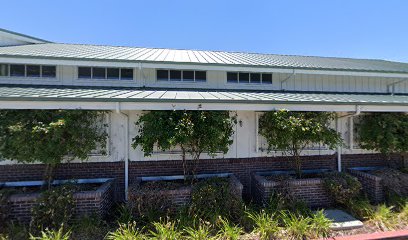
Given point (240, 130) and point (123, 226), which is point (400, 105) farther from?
point (123, 226)

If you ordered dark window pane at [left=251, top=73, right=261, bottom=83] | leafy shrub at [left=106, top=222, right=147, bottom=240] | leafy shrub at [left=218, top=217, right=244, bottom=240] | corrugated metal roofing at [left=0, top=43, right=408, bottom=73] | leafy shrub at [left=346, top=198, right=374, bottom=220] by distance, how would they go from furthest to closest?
1. dark window pane at [left=251, top=73, right=261, bottom=83]
2. corrugated metal roofing at [left=0, top=43, right=408, bottom=73]
3. leafy shrub at [left=346, top=198, right=374, bottom=220]
4. leafy shrub at [left=218, top=217, right=244, bottom=240]
5. leafy shrub at [left=106, top=222, right=147, bottom=240]

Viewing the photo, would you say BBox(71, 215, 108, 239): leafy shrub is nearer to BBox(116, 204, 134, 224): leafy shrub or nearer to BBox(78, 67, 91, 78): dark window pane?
BBox(116, 204, 134, 224): leafy shrub

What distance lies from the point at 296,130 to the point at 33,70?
9158 mm

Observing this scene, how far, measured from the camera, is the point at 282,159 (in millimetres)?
7117

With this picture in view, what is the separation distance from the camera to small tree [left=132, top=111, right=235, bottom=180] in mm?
5160

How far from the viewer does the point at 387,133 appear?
6676mm

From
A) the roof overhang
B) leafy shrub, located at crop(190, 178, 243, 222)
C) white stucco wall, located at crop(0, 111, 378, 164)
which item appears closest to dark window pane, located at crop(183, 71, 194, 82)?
white stucco wall, located at crop(0, 111, 378, 164)

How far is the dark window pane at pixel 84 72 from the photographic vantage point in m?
7.91

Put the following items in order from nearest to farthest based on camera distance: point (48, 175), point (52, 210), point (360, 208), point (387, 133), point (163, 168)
A: point (52, 210) < point (360, 208) < point (48, 175) < point (163, 168) < point (387, 133)

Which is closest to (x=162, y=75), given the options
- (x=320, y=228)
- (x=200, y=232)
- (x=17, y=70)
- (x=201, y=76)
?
(x=201, y=76)

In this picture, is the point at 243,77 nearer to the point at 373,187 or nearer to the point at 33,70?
the point at 373,187

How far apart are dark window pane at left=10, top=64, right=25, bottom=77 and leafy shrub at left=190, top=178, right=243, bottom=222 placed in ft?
24.6

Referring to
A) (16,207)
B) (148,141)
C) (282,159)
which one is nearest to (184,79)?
(148,141)

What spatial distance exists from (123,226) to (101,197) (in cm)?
99
